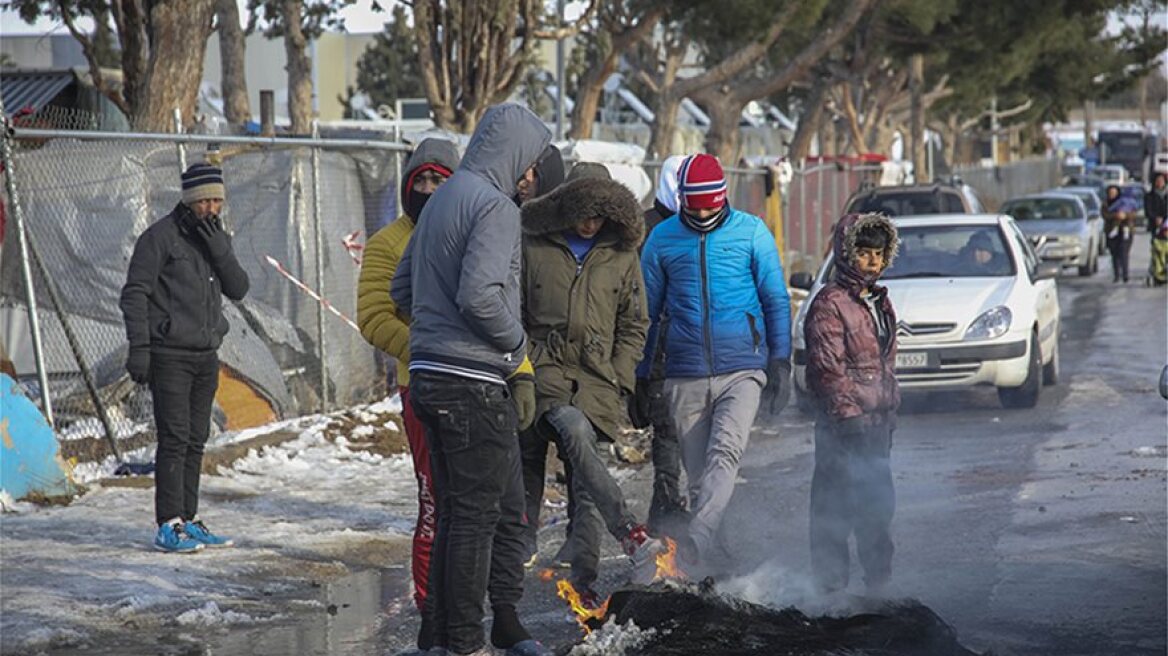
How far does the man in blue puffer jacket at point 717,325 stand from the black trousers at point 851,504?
0.35m

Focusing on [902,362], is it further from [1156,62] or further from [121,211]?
[1156,62]

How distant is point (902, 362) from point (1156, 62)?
53.1 meters

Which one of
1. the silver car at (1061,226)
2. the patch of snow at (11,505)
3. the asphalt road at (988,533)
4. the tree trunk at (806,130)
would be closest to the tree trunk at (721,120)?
the silver car at (1061,226)

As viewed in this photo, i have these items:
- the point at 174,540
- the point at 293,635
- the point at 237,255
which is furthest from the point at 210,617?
the point at 237,255

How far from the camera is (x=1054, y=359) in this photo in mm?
15930

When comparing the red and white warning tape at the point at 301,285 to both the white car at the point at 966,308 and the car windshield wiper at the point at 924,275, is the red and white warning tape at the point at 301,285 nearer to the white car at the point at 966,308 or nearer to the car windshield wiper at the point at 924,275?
the white car at the point at 966,308

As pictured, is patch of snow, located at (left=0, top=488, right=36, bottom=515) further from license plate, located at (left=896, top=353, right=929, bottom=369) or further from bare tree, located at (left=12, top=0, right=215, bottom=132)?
license plate, located at (left=896, top=353, right=929, bottom=369)

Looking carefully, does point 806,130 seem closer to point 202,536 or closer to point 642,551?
point 202,536

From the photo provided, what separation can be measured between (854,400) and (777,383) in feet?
1.36

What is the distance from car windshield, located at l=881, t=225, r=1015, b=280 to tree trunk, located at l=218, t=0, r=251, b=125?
7808 millimetres

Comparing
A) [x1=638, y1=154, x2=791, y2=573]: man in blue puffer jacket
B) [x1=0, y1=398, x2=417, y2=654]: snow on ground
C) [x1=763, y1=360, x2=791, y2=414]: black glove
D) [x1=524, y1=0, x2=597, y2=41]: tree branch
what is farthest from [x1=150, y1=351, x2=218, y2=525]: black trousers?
[x1=524, y1=0, x2=597, y2=41]: tree branch

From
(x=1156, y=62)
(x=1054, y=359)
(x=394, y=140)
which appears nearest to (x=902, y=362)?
(x=1054, y=359)

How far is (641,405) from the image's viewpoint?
8289 millimetres

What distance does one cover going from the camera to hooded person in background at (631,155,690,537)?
26.1 ft
